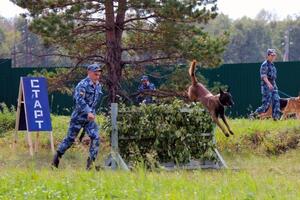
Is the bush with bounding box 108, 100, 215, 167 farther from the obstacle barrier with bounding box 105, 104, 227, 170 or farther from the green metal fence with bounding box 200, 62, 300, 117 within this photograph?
the green metal fence with bounding box 200, 62, 300, 117

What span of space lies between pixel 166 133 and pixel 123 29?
562 cm

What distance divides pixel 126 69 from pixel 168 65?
53.3 inches

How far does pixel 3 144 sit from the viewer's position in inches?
679

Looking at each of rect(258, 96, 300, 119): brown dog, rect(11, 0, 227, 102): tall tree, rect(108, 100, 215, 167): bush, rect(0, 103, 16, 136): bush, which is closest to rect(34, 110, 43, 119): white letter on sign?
rect(11, 0, 227, 102): tall tree

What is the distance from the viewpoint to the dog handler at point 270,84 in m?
16.5

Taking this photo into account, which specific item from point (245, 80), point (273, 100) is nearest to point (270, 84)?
point (273, 100)

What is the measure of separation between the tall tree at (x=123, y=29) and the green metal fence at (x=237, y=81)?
351 inches

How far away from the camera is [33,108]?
50.4ft

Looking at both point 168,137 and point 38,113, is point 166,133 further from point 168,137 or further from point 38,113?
point 38,113

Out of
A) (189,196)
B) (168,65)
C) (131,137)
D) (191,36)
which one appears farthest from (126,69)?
(189,196)

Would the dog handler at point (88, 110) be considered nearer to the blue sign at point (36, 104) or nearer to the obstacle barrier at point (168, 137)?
the obstacle barrier at point (168, 137)

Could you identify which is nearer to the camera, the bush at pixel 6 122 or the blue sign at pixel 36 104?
the blue sign at pixel 36 104

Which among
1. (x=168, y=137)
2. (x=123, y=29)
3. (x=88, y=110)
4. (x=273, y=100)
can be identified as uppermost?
(x=123, y=29)

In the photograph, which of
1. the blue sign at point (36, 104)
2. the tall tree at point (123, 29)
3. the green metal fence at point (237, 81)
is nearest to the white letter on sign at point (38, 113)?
the blue sign at point (36, 104)
